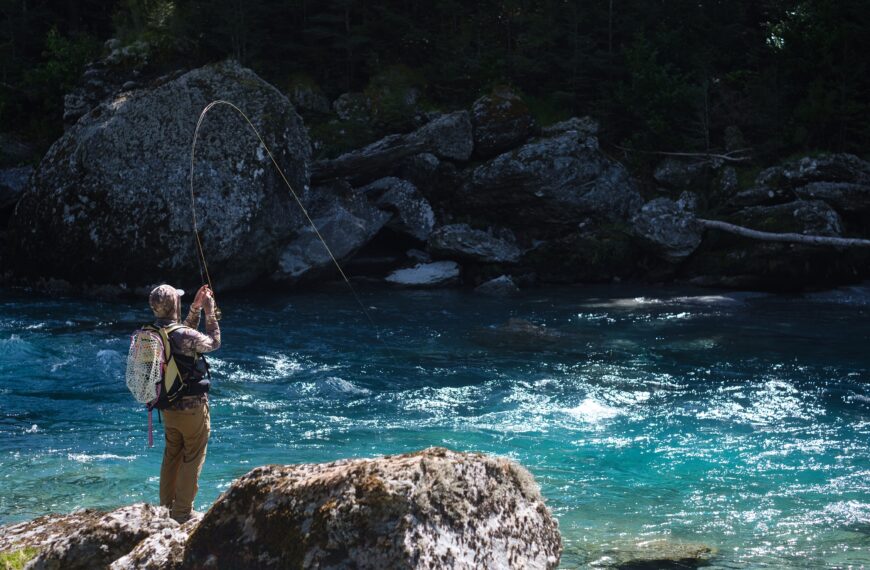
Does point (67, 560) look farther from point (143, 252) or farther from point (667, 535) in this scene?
point (143, 252)

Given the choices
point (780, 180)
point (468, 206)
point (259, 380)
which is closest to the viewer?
point (259, 380)

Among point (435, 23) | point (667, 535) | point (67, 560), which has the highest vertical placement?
point (435, 23)

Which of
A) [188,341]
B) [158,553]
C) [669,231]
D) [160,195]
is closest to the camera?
[158,553]

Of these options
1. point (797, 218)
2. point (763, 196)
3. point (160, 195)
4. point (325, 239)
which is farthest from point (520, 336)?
point (763, 196)

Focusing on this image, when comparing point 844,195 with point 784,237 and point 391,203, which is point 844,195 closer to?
point 784,237

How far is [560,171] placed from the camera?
20.0 m

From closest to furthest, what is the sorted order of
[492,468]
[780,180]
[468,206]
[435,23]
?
[492,468] < [780,180] < [468,206] < [435,23]

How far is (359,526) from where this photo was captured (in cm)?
364

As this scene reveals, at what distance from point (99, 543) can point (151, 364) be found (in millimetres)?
1410

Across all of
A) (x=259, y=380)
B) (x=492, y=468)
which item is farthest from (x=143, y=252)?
(x=492, y=468)

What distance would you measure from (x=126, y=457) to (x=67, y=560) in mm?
4083

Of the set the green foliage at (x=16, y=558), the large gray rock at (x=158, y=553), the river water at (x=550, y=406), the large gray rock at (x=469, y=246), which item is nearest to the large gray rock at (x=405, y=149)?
the large gray rock at (x=469, y=246)

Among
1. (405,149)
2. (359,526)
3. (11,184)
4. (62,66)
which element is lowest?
(359,526)

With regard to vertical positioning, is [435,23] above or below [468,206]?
above
